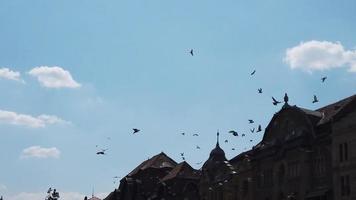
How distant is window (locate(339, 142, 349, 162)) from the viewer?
59.5 m

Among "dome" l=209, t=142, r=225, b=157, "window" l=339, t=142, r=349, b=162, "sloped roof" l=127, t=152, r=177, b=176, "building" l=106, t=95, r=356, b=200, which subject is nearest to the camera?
"window" l=339, t=142, r=349, b=162

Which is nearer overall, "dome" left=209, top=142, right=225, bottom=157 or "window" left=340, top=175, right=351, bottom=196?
"window" left=340, top=175, right=351, bottom=196

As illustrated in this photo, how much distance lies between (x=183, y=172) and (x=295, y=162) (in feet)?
118

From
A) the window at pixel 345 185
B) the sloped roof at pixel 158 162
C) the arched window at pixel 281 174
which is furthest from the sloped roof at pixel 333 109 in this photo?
the sloped roof at pixel 158 162

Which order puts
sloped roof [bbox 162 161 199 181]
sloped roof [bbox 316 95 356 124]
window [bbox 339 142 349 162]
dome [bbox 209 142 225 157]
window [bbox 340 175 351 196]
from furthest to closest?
sloped roof [bbox 162 161 199 181], dome [bbox 209 142 225 157], sloped roof [bbox 316 95 356 124], window [bbox 339 142 349 162], window [bbox 340 175 351 196]

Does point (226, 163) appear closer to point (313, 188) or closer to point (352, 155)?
point (313, 188)

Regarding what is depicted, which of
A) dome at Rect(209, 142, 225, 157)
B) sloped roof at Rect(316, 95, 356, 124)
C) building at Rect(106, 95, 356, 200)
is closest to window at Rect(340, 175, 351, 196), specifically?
building at Rect(106, 95, 356, 200)

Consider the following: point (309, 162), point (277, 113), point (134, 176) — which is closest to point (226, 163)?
point (277, 113)

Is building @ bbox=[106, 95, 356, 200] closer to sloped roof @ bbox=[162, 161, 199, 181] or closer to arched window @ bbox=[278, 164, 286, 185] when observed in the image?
arched window @ bbox=[278, 164, 286, 185]

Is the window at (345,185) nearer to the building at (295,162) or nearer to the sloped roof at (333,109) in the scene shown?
the building at (295,162)

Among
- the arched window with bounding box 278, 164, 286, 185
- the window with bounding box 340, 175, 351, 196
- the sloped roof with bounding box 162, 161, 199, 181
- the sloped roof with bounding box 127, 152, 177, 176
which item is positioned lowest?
the window with bounding box 340, 175, 351, 196

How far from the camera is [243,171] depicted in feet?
254

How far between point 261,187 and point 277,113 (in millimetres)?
8657

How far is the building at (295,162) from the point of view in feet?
196
